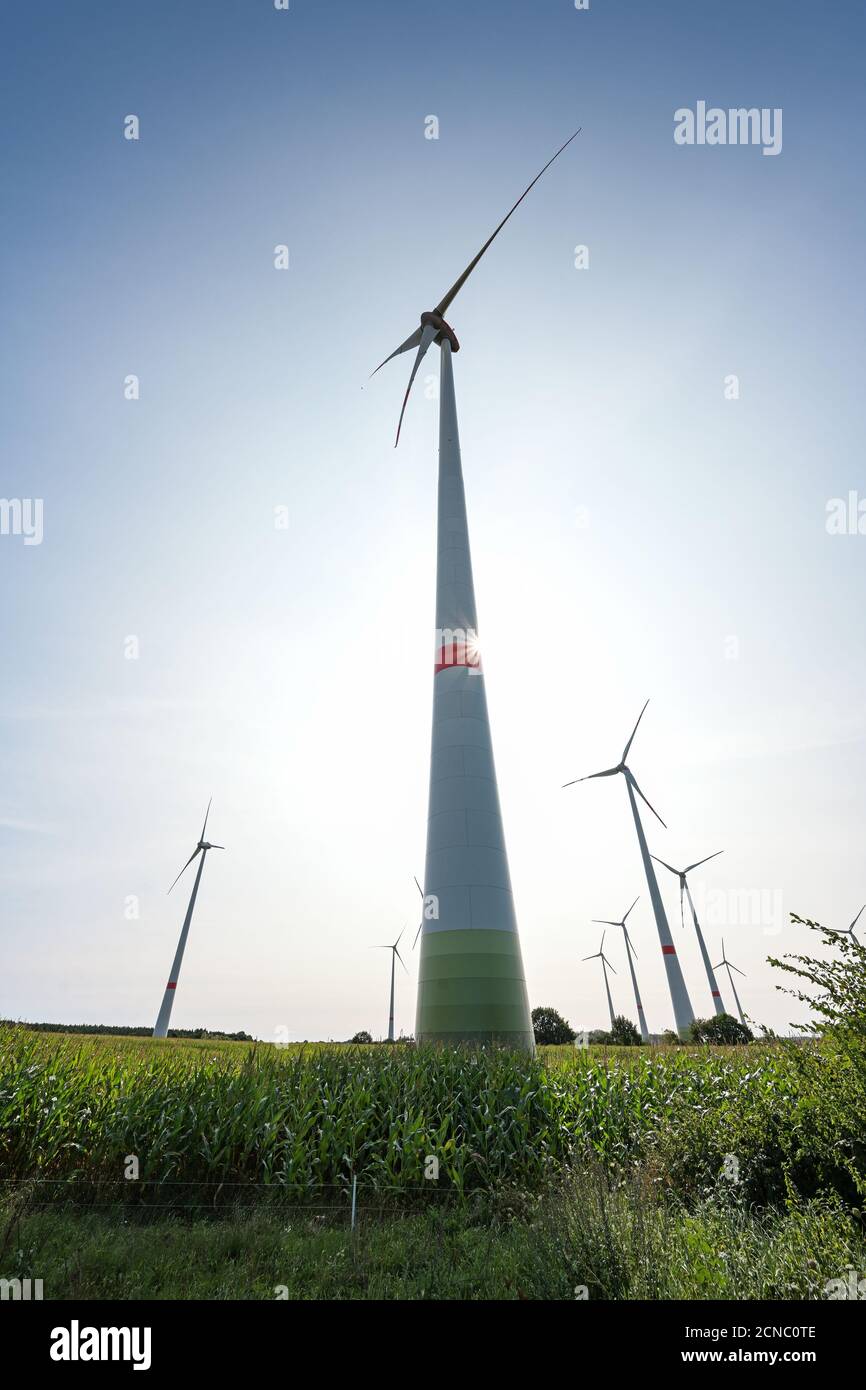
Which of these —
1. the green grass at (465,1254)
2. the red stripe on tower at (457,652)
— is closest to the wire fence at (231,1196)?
the green grass at (465,1254)

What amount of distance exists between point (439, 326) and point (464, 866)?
2960 centimetres

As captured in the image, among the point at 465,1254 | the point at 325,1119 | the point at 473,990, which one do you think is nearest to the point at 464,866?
the point at 473,990

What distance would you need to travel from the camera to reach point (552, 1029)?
38094 mm

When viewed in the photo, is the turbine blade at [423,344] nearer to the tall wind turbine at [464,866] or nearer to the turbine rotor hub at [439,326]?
the turbine rotor hub at [439,326]

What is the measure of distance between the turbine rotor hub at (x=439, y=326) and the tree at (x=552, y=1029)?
39.3m

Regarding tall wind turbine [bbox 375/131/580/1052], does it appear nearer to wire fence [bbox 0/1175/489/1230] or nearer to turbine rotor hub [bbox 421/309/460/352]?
wire fence [bbox 0/1175/489/1230]

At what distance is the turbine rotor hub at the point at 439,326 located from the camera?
3475 centimetres
